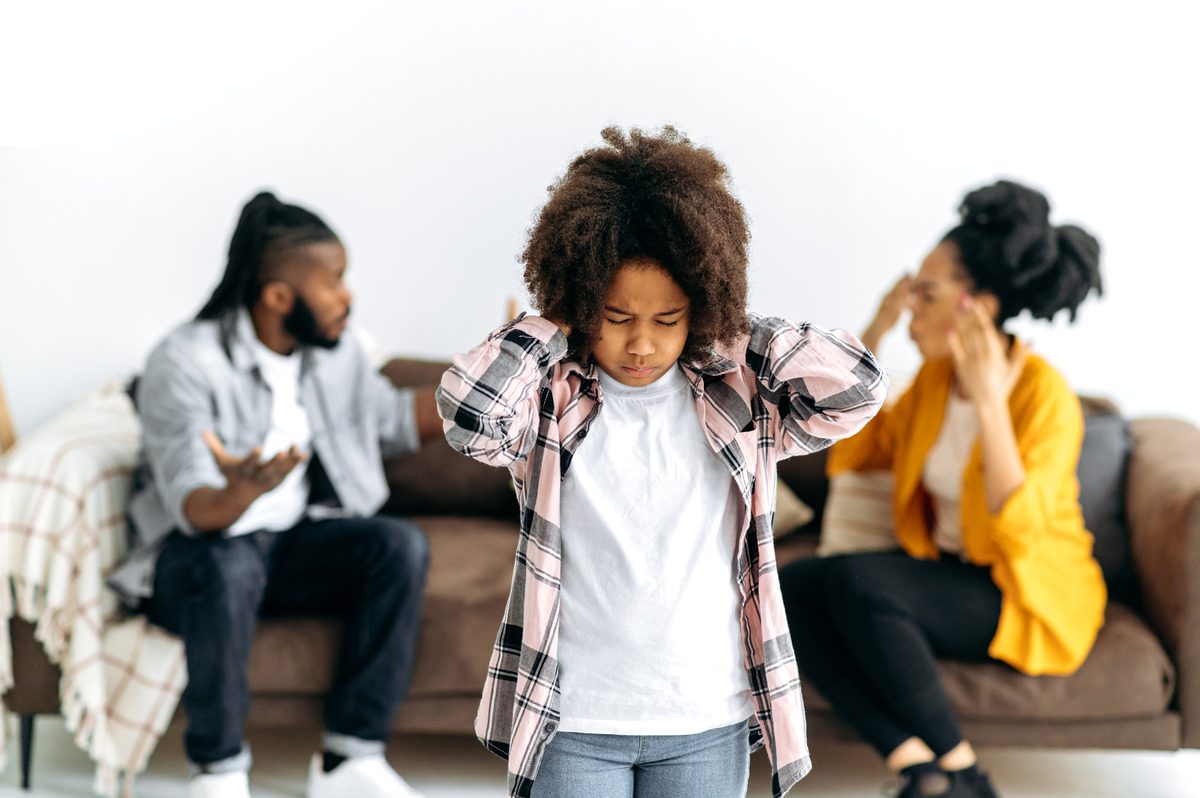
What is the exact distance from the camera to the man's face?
7.35 feet

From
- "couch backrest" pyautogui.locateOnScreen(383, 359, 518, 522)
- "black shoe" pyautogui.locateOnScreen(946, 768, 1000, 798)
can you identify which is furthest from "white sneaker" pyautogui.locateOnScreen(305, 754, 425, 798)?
"black shoe" pyautogui.locateOnScreen(946, 768, 1000, 798)

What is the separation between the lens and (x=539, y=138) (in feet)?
9.04

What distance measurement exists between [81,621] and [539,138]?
4.40ft

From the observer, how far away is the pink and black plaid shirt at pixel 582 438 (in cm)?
112

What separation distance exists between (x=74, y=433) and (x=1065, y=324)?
2.05 meters

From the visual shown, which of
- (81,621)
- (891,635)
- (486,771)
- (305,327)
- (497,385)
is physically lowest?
(486,771)

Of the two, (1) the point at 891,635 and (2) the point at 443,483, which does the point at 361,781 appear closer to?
(2) the point at 443,483

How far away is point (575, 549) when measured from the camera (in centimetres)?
120

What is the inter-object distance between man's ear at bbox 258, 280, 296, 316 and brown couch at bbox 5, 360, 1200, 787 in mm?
533

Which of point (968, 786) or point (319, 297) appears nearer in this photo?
point (968, 786)

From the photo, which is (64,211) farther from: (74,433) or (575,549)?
(575,549)

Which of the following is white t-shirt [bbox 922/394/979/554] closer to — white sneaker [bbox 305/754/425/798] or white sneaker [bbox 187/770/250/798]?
white sneaker [bbox 305/754/425/798]

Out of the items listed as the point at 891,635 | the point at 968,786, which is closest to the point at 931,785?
the point at 968,786

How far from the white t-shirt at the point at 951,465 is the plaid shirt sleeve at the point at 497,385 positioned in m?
1.25
